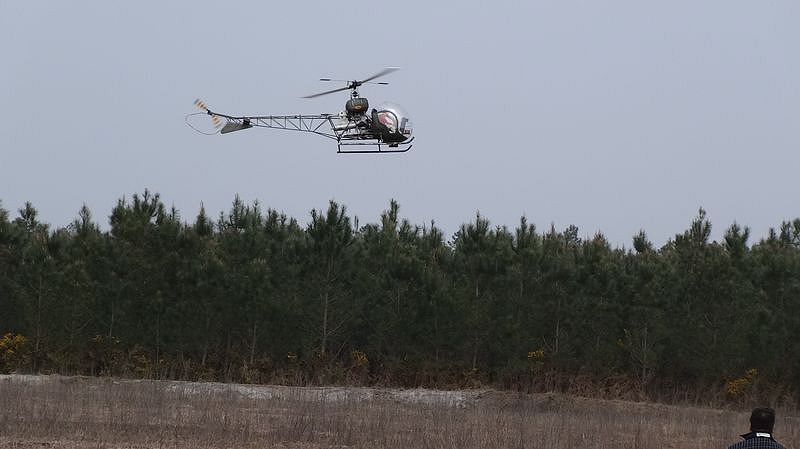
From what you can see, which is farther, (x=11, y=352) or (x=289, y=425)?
(x=11, y=352)

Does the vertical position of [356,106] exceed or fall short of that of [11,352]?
it exceeds it

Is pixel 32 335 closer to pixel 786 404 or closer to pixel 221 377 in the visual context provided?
pixel 221 377

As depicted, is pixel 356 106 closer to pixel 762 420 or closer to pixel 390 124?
pixel 390 124

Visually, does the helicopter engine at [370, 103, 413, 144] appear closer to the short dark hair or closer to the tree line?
the tree line

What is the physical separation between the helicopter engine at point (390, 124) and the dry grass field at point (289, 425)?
705 centimetres

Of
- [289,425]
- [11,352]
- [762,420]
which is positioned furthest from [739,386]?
[762,420]

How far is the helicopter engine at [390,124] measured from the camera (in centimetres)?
2872

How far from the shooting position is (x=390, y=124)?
2880cm

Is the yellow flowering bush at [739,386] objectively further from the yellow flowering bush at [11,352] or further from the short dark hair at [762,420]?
the short dark hair at [762,420]

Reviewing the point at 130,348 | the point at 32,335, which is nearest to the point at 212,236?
the point at 130,348

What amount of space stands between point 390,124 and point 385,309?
1037 centimetres

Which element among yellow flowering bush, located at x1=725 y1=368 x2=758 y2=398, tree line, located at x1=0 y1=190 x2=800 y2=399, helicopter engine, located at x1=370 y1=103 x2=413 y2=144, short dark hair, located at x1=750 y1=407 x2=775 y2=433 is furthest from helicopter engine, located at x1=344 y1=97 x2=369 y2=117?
short dark hair, located at x1=750 y1=407 x2=775 y2=433

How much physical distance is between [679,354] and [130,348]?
18687 millimetres

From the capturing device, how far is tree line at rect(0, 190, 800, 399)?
36656 mm
